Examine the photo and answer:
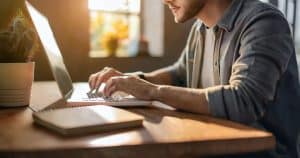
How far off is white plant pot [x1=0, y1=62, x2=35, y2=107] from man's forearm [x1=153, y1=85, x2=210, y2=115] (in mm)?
358

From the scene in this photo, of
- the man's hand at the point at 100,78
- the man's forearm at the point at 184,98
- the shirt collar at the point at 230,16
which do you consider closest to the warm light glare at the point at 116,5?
the man's hand at the point at 100,78

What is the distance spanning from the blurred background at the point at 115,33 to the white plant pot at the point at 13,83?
0.83 metres

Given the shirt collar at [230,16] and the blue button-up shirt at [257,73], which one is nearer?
the blue button-up shirt at [257,73]

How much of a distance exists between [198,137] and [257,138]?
13 centimetres

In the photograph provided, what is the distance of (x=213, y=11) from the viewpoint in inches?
58.1

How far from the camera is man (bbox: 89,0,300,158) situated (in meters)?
1.06

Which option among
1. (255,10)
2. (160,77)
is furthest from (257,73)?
(160,77)

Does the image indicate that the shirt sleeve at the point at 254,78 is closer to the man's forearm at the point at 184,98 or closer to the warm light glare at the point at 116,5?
the man's forearm at the point at 184,98

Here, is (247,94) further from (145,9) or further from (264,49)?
(145,9)

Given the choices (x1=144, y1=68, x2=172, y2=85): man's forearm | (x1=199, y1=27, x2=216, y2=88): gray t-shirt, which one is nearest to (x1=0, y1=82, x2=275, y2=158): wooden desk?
(x1=199, y1=27, x2=216, y2=88): gray t-shirt

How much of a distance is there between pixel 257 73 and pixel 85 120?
0.44 m

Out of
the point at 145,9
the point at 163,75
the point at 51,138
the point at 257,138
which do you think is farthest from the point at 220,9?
the point at 145,9

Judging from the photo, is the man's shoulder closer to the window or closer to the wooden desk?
the wooden desk

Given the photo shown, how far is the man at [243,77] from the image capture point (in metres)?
1.06
